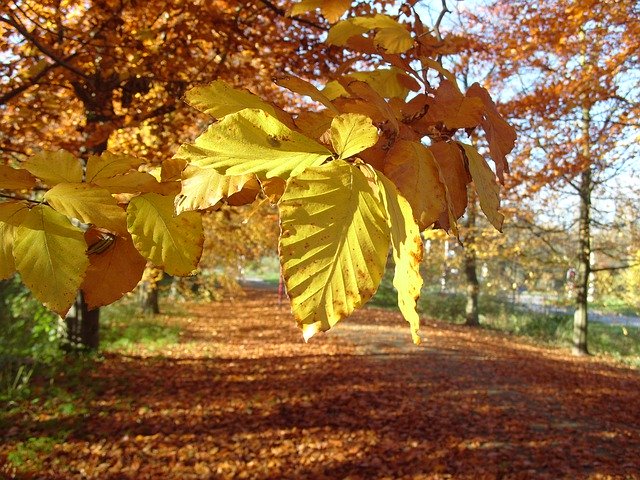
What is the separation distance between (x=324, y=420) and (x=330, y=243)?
20.1ft

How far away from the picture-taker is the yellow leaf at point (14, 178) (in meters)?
0.62

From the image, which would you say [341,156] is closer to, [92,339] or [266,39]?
[266,39]

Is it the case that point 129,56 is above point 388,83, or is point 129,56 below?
above

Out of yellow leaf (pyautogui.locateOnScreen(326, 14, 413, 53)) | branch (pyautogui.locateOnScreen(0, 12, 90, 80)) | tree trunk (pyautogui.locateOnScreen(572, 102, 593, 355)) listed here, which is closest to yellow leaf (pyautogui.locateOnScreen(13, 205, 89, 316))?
yellow leaf (pyautogui.locateOnScreen(326, 14, 413, 53))

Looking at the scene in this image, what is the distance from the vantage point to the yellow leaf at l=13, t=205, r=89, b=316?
58 centimetres

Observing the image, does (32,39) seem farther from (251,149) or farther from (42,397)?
(42,397)

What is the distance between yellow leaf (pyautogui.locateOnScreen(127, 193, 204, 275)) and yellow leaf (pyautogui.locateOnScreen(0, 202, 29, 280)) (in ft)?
0.42

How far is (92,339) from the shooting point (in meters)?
8.16

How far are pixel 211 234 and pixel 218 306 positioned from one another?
7031 mm

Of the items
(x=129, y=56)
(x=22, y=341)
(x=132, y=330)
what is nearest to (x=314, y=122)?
(x=129, y=56)

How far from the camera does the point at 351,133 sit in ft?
1.62

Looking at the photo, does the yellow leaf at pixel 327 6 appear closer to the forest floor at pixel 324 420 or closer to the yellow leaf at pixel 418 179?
the yellow leaf at pixel 418 179

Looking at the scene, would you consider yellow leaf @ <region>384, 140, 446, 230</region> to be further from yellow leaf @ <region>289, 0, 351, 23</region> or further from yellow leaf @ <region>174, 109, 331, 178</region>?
yellow leaf @ <region>289, 0, 351, 23</region>

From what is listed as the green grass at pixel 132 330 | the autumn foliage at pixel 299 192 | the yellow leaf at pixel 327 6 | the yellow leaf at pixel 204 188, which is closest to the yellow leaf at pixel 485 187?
the autumn foliage at pixel 299 192
